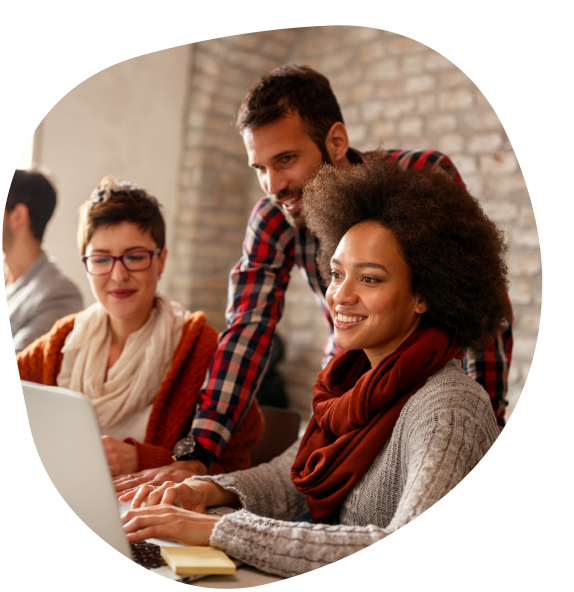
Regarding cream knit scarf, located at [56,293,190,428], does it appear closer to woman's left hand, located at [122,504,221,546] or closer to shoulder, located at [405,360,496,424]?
woman's left hand, located at [122,504,221,546]

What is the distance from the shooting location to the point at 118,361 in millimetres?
1549

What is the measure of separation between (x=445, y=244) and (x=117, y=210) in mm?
838

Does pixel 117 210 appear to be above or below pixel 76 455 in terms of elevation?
above

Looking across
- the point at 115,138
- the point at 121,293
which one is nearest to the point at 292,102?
the point at 121,293

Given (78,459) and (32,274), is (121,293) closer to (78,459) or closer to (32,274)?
(32,274)

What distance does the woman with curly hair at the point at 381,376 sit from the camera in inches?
37.1

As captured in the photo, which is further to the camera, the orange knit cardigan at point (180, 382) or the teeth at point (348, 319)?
the orange knit cardigan at point (180, 382)

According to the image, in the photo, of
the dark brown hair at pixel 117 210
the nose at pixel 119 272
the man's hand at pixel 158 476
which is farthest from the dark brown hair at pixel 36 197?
the man's hand at pixel 158 476

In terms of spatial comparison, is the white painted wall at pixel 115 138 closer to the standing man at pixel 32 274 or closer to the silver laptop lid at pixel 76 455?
the standing man at pixel 32 274

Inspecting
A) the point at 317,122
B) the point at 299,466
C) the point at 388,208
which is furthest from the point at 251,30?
the point at 299,466

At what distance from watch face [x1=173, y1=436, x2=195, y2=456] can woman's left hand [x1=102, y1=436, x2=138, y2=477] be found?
9cm

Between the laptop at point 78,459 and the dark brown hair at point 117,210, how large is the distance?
2.09 feet

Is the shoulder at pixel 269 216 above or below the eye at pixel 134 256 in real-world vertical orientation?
above

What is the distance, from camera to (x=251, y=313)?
61.1 inches
